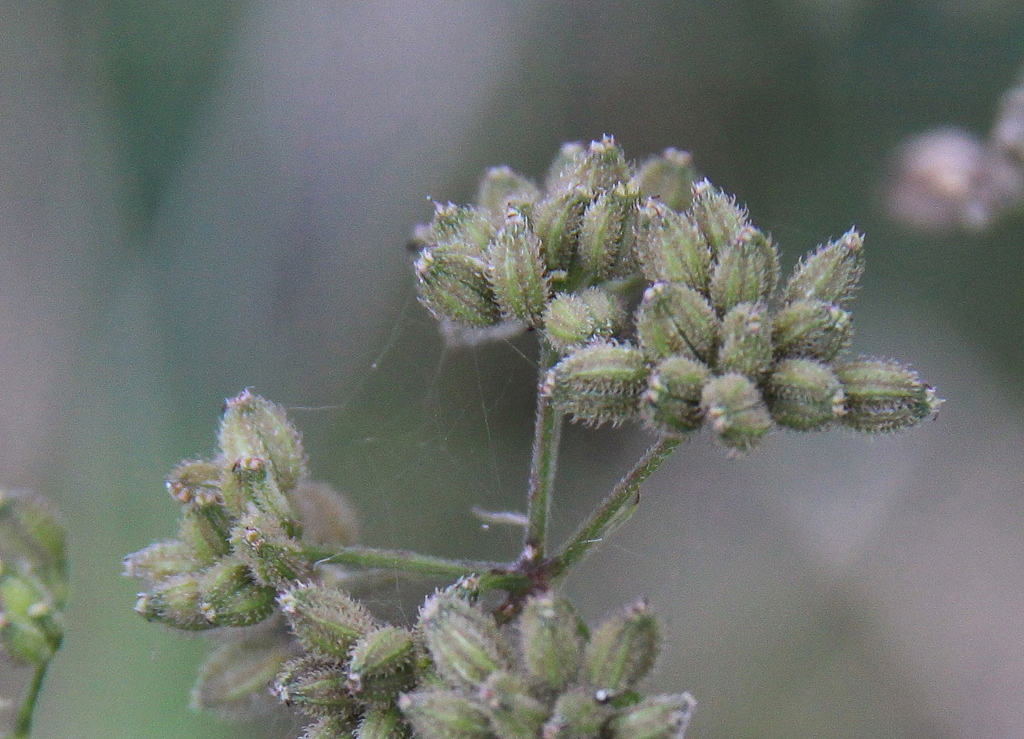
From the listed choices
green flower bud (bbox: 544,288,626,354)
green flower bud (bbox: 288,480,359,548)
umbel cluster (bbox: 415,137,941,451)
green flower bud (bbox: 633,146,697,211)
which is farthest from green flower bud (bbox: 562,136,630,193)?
green flower bud (bbox: 288,480,359,548)

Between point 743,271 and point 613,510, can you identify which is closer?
point 743,271

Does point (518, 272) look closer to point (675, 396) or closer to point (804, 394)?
point (675, 396)

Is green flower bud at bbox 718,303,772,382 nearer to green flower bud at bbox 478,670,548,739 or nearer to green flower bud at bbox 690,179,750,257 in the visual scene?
green flower bud at bbox 690,179,750,257

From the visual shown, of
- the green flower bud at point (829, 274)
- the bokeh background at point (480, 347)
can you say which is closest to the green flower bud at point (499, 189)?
the green flower bud at point (829, 274)

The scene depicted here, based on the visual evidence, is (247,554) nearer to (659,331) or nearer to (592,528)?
(592,528)

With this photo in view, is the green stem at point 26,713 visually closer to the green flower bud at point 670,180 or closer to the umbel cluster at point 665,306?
the umbel cluster at point 665,306

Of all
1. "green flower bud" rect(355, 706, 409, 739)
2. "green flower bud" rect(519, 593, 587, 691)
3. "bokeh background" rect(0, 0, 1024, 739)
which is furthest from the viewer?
"bokeh background" rect(0, 0, 1024, 739)

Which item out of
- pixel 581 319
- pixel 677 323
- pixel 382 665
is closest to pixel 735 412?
pixel 677 323
